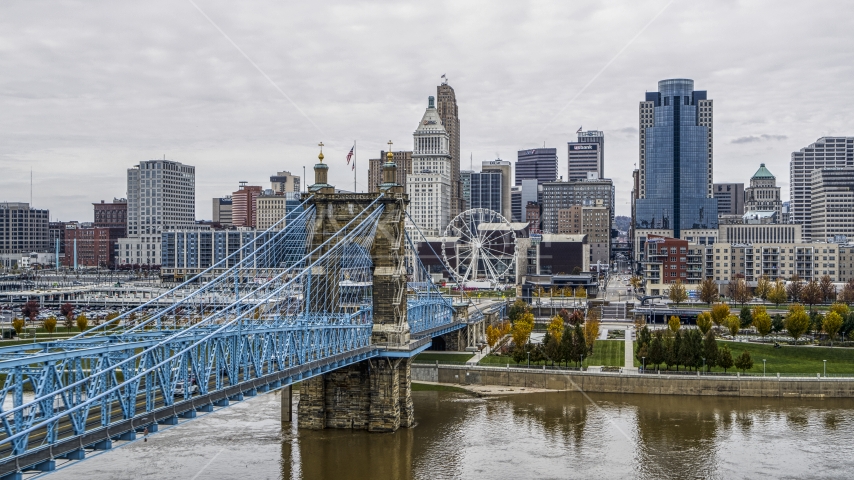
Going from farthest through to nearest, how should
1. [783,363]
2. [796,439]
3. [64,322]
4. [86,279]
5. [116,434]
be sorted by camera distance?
[86,279]
[64,322]
[783,363]
[796,439]
[116,434]

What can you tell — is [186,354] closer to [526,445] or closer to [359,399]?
[359,399]

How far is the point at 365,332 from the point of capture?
5775 cm

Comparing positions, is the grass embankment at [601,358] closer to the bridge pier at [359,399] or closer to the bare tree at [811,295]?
the bridge pier at [359,399]

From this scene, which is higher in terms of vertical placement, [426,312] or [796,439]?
[426,312]

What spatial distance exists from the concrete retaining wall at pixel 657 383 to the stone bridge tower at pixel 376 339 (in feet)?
52.8

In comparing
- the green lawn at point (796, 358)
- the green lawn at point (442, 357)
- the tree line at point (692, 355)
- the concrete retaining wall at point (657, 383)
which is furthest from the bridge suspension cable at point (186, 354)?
the green lawn at point (796, 358)

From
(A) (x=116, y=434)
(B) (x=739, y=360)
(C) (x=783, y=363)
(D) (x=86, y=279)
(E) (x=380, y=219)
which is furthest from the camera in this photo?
(D) (x=86, y=279)

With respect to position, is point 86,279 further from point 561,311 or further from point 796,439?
point 796,439

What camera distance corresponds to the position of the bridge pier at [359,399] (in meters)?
56.7

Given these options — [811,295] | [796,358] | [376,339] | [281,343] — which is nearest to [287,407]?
[376,339]

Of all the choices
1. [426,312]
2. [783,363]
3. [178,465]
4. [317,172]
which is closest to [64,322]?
[426,312]

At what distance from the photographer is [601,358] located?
81.1 meters

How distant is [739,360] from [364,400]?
3050 cm

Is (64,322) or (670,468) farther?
(64,322)
